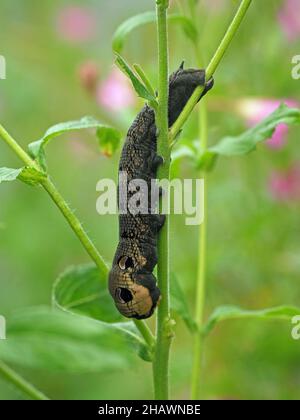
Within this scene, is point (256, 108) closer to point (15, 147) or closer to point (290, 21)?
point (290, 21)

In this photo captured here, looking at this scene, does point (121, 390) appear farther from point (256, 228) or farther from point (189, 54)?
point (189, 54)

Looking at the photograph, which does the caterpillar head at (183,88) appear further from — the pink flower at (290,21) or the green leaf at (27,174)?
the pink flower at (290,21)

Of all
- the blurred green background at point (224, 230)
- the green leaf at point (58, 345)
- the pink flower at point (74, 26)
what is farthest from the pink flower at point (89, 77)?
the pink flower at point (74, 26)

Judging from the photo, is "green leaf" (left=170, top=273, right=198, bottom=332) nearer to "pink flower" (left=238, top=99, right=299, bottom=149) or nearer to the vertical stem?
the vertical stem
